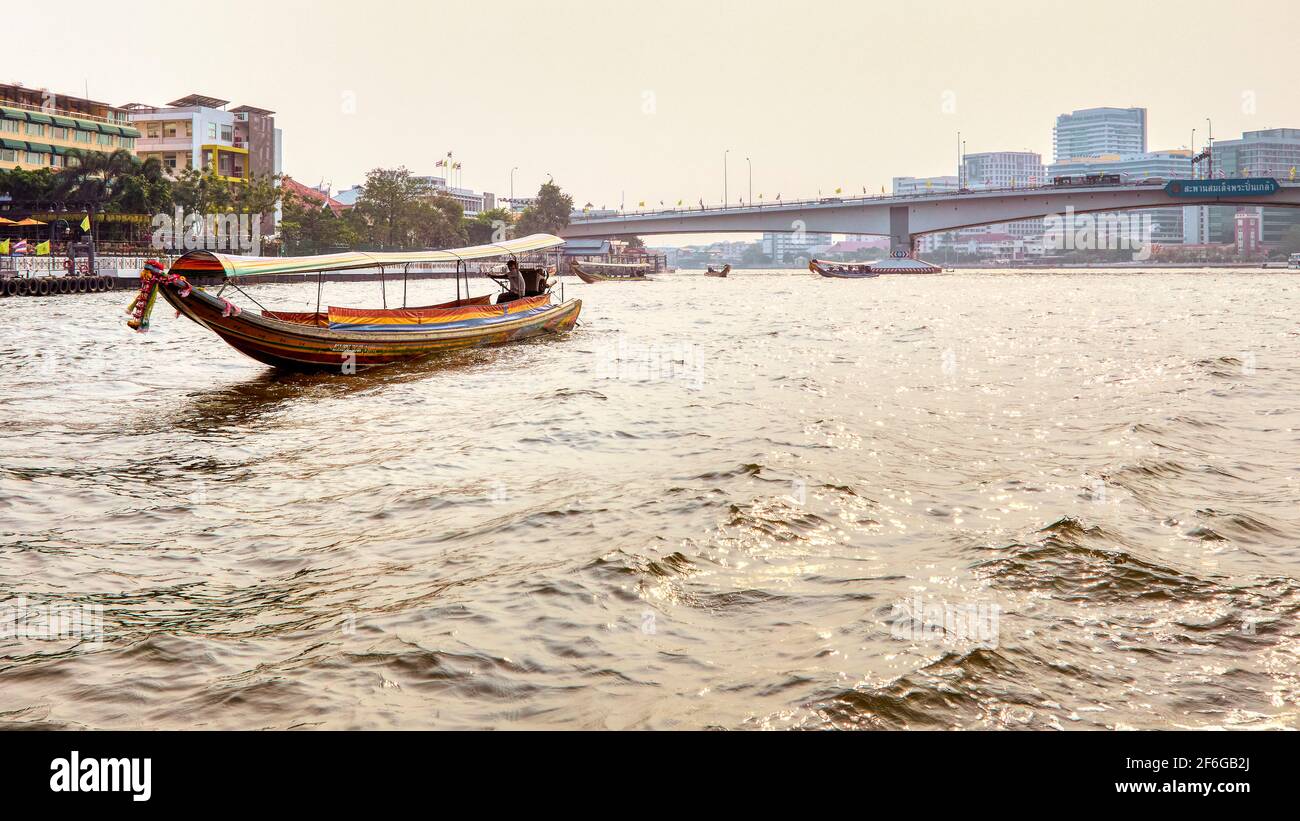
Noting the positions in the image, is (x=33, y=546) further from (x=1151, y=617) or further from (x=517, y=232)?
(x=517, y=232)

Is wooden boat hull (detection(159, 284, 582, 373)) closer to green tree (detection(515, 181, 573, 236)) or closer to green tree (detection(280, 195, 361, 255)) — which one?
green tree (detection(280, 195, 361, 255))

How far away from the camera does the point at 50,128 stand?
7494 centimetres

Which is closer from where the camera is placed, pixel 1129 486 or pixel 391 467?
pixel 1129 486

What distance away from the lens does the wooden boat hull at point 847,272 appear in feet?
324

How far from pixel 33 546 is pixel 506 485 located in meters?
4.06

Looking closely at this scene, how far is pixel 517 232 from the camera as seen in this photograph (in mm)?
133125

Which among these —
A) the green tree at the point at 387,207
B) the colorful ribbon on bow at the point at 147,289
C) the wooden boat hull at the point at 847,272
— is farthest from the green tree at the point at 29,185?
the wooden boat hull at the point at 847,272

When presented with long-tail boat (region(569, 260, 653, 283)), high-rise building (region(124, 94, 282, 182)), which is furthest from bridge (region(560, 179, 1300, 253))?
high-rise building (region(124, 94, 282, 182))

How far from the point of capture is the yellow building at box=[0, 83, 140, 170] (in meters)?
71.2

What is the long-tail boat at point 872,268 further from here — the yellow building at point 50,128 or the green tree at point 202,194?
the yellow building at point 50,128

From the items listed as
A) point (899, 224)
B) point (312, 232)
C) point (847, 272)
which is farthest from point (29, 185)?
point (847, 272)
